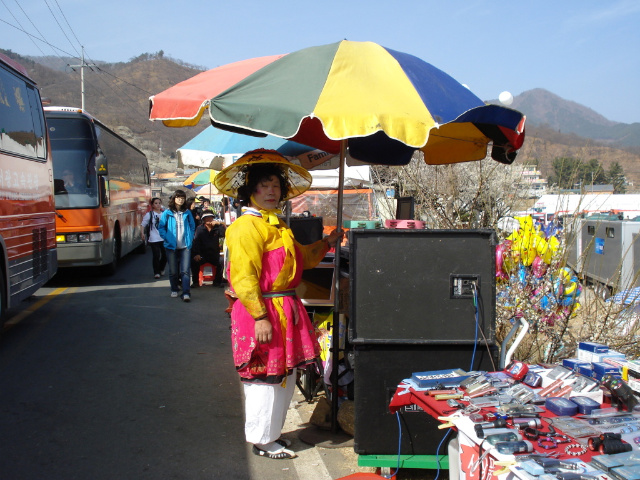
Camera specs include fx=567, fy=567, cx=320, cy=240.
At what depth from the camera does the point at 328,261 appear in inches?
227

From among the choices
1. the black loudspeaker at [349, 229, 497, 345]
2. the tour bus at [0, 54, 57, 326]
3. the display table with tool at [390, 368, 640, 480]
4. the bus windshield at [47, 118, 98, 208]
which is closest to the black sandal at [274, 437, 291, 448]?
the black loudspeaker at [349, 229, 497, 345]

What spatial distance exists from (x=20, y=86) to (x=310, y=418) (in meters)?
6.40

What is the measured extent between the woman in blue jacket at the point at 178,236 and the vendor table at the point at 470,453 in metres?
7.20

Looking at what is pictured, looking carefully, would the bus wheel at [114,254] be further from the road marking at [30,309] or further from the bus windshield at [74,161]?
the road marking at [30,309]

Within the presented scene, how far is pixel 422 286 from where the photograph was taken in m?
3.59

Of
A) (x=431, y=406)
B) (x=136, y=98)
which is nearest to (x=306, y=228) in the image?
(x=431, y=406)

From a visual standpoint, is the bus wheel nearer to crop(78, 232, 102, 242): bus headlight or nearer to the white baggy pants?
crop(78, 232, 102, 242): bus headlight

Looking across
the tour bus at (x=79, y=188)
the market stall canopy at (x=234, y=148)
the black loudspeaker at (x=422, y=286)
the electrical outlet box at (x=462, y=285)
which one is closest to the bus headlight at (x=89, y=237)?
the tour bus at (x=79, y=188)

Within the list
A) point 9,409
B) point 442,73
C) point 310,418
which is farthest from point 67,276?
point 442,73

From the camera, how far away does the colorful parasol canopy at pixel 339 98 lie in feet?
10.5

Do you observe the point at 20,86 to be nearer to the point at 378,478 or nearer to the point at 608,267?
the point at 378,478

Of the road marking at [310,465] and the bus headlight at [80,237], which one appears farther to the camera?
the bus headlight at [80,237]

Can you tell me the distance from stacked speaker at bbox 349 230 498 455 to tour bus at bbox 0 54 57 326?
509 centimetres

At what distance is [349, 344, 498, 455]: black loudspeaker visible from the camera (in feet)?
11.8
